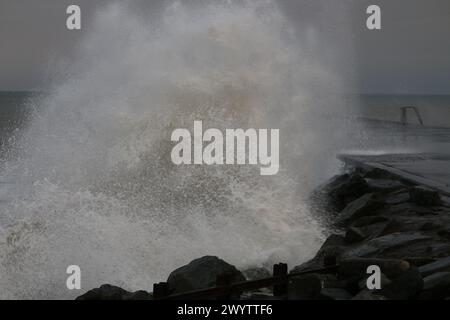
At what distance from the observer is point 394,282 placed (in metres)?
5.00

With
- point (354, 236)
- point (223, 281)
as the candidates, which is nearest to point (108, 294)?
point (223, 281)

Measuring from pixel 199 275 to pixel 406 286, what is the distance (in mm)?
1796

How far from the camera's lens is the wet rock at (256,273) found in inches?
299

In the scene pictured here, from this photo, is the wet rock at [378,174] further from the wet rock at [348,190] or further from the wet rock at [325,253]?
the wet rock at [325,253]

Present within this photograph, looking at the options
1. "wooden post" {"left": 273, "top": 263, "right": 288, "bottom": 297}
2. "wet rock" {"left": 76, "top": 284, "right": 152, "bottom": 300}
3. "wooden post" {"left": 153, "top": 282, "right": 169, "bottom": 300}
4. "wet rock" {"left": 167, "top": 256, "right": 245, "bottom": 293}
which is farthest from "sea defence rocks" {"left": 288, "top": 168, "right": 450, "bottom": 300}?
"wet rock" {"left": 76, "top": 284, "right": 152, "bottom": 300}

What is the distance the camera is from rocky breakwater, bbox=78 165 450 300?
502cm

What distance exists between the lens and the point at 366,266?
5551 mm

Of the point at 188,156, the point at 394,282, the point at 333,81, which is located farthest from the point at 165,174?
the point at 394,282

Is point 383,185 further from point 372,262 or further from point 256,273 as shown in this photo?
point 372,262

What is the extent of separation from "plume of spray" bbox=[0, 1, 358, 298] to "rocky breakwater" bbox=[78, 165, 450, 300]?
0.89 metres

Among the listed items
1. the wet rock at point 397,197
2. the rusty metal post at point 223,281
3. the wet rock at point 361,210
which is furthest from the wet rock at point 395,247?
the wet rock at point 397,197

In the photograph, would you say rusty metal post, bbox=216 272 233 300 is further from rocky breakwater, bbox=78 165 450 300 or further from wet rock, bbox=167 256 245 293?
wet rock, bbox=167 256 245 293

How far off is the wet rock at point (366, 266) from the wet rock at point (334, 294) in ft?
0.75

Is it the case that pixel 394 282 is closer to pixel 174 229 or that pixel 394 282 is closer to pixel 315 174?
pixel 174 229
